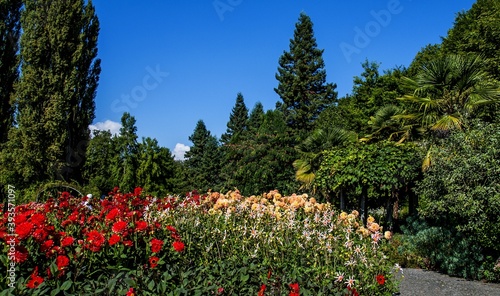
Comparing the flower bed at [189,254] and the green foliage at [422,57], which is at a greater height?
the green foliage at [422,57]

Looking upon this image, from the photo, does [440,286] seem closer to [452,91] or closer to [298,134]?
[452,91]

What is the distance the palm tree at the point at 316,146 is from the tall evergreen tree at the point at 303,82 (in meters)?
13.0

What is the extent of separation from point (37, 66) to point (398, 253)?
50.2ft

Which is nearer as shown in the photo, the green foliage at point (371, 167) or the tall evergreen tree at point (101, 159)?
the green foliage at point (371, 167)

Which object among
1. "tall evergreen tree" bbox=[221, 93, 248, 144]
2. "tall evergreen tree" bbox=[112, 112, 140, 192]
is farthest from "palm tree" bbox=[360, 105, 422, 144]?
"tall evergreen tree" bbox=[221, 93, 248, 144]

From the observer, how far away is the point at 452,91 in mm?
8734

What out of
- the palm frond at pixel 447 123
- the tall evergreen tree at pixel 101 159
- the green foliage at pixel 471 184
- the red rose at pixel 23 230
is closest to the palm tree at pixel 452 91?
the palm frond at pixel 447 123

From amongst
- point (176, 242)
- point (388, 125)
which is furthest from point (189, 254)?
point (388, 125)

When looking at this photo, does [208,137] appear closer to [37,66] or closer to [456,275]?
[37,66]

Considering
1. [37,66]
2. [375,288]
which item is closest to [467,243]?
[375,288]

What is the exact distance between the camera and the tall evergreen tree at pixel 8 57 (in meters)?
17.2

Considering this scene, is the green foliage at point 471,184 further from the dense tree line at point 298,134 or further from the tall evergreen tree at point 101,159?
the tall evergreen tree at point 101,159

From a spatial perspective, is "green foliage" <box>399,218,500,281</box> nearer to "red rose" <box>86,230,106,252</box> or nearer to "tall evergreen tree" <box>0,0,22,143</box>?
"red rose" <box>86,230,106,252</box>

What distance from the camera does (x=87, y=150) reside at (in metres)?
17.0
